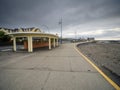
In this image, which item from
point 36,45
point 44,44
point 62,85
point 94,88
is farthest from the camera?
point 44,44

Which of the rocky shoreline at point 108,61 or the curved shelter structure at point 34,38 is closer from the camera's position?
the rocky shoreline at point 108,61

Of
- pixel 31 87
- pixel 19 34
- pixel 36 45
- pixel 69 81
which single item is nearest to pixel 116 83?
pixel 69 81

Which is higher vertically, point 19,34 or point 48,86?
point 19,34

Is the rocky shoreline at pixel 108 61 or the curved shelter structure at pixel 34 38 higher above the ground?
the curved shelter structure at pixel 34 38

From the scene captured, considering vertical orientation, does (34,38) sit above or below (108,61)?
above

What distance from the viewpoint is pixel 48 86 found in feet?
11.6

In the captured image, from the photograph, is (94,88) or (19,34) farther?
(19,34)

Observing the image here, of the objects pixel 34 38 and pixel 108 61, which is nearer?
pixel 108 61

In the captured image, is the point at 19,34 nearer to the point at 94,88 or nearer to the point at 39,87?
the point at 39,87

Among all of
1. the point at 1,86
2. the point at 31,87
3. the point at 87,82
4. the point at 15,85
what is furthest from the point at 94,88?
the point at 1,86

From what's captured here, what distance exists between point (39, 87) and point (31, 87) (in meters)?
0.29

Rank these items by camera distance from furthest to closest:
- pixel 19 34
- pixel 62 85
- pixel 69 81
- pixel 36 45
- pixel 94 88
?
1. pixel 36 45
2. pixel 19 34
3. pixel 69 81
4. pixel 62 85
5. pixel 94 88

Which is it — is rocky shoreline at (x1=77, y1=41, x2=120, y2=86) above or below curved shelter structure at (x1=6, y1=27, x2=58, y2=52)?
below

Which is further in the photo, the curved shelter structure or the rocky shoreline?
the curved shelter structure
